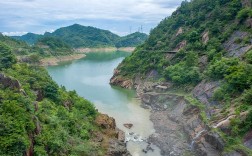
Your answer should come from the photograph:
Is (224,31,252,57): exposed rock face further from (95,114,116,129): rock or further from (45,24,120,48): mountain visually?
(45,24,120,48): mountain

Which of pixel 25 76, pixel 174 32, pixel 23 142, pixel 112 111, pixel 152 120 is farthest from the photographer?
pixel 174 32

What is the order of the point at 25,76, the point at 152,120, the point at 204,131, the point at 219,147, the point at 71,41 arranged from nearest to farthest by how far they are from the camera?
the point at 219,147
the point at 204,131
the point at 25,76
the point at 152,120
the point at 71,41

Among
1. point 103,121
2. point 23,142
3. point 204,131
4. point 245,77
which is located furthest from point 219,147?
point 23,142

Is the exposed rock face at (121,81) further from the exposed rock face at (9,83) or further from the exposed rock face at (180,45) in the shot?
the exposed rock face at (9,83)

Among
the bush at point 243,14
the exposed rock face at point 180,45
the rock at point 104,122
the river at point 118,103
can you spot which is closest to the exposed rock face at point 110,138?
the rock at point 104,122

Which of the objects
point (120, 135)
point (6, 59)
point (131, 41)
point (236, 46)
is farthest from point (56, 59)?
point (131, 41)

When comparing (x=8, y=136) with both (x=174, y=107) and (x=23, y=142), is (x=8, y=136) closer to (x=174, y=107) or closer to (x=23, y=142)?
(x=23, y=142)

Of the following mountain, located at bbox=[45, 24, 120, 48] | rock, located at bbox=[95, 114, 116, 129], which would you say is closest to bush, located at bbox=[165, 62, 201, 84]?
rock, located at bbox=[95, 114, 116, 129]
